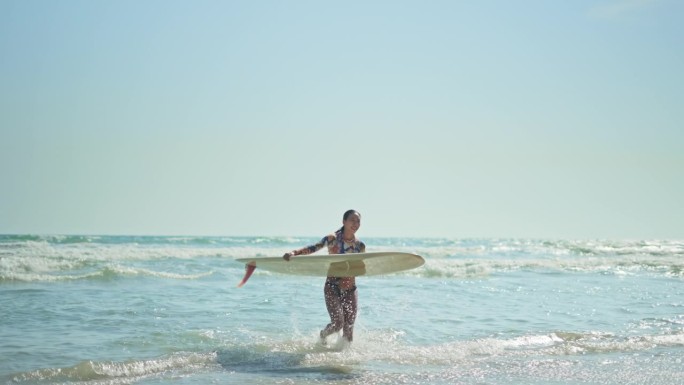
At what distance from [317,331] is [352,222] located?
2.29 m

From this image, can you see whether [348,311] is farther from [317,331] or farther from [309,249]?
[317,331]

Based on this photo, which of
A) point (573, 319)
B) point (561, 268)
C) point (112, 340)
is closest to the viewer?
point (112, 340)

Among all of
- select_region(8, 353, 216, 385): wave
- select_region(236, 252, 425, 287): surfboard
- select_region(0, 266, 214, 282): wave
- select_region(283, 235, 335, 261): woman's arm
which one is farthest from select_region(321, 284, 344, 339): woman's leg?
select_region(0, 266, 214, 282): wave

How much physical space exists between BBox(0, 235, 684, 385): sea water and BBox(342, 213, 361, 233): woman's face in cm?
140

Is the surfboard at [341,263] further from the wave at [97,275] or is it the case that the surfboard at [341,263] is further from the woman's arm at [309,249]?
the wave at [97,275]

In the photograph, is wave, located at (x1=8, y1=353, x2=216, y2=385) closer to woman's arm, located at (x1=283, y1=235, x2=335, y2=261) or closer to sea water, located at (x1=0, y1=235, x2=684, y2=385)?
sea water, located at (x1=0, y1=235, x2=684, y2=385)

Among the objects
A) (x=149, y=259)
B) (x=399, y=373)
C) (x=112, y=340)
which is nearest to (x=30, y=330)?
(x=112, y=340)

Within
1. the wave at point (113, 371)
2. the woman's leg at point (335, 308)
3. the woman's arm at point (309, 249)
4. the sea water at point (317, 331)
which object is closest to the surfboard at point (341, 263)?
the woman's arm at point (309, 249)

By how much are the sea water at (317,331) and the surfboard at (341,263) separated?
87 cm

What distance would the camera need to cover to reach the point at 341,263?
804 centimetres

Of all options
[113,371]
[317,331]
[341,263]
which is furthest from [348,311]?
[113,371]

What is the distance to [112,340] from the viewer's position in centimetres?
827

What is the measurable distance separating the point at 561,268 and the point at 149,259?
14.9m

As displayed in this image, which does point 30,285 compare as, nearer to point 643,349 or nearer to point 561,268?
point 643,349
